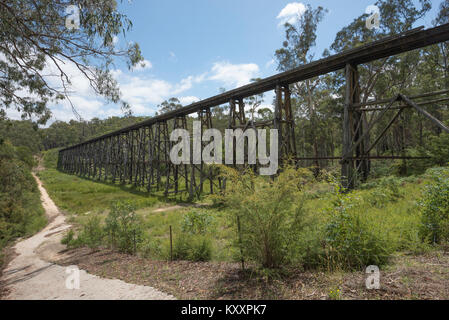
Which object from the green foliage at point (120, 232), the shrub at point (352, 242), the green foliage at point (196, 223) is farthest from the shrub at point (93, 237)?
the shrub at point (352, 242)

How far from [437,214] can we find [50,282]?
680 cm

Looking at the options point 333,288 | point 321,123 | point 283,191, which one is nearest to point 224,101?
point 283,191

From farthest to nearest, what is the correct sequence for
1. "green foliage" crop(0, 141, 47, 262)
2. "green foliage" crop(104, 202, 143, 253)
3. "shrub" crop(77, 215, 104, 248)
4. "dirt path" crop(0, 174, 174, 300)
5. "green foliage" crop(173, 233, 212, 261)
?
1. "green foliage" crop(0, 141, 47, 262)
2. "shrub" crop(77, 215, 104, 248)
3. "green foliage" crop(104, 202, 143, 253)
4. "green foliage" crop(173, 233, 212, 261)
5. "dirt path" crop(0, 174, 174, 300)

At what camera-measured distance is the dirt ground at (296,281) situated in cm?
229

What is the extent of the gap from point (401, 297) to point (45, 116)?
9.97 meters

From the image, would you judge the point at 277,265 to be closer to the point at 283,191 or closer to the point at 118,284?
the point at 283,191

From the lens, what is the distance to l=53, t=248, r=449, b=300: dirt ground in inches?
90.4

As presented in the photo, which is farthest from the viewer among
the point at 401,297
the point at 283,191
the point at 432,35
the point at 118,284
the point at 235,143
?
the point at 235,143

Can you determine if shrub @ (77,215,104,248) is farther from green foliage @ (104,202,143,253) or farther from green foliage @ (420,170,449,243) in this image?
green foliage @ (420,170,449,243)

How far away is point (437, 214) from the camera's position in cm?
329

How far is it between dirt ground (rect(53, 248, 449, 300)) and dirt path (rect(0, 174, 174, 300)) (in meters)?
0.23

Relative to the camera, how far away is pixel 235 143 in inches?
436

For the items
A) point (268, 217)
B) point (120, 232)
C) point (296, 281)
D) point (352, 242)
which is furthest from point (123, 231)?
point (352, 242)

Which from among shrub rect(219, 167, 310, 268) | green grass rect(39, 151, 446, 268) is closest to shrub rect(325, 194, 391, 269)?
green grass rect(39, 151, 446, 268)
